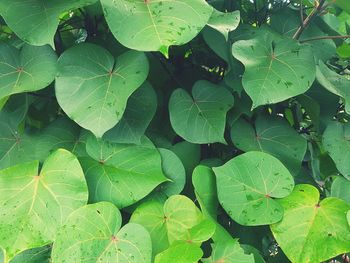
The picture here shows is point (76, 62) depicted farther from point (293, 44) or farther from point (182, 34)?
point (293, 44)

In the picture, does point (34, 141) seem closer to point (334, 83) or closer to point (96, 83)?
point (96, 83)

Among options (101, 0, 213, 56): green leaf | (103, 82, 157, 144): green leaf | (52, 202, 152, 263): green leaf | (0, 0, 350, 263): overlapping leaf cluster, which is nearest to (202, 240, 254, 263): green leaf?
(0, 0, 350, 263): overlapping leaf cluster

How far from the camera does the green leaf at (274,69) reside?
74 centimetres

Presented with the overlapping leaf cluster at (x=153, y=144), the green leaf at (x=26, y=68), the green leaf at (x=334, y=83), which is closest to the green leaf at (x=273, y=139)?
the overlapping leaf cluster at (x=153, y=144)

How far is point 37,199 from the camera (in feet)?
2.25

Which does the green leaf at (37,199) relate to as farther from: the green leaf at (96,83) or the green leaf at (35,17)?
the green leaf at (35,17)

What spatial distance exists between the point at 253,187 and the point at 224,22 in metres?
0.29

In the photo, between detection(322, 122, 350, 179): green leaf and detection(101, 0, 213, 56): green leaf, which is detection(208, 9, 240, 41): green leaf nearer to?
detection(101, 0, 213, 56): green leaf

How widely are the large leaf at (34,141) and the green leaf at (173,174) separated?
0.18 metres

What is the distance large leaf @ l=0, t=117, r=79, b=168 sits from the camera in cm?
80

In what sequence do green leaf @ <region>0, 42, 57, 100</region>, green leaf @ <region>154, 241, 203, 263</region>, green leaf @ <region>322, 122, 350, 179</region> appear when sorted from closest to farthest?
green leaf @ <region>154, 241, 203, 263</region> < green leaf @ <region>0, 42, 57, 100</region> < green leaf @ <region>322, 122, 350, 179</region>

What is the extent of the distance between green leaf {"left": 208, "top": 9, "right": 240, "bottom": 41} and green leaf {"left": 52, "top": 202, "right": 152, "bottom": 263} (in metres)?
0.34

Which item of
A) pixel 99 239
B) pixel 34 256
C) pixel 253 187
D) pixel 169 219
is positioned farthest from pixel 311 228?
pixel 34 256

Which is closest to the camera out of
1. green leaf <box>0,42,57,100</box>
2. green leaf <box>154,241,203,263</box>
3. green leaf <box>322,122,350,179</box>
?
green leaf <box>154,241,203,263</box>
